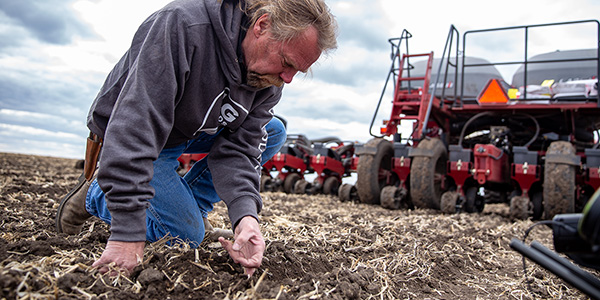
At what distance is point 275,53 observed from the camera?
181cm

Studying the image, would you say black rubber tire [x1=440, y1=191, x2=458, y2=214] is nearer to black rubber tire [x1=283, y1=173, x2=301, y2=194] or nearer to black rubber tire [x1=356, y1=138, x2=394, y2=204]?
black rubber tire [x1=356, y1=138, x2=394, y2=204]

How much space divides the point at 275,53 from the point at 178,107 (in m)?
0.49

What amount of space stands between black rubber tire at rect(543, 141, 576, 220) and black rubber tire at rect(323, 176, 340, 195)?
3355 mm

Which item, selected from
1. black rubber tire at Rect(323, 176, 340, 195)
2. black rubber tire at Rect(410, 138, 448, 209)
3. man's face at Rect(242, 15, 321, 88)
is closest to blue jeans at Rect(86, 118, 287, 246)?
man's face at Rect(242, 15, 321, 88)

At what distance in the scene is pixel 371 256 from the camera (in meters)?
2.56

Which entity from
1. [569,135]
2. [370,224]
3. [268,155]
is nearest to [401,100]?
[569,135]

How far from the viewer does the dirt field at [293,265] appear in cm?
152

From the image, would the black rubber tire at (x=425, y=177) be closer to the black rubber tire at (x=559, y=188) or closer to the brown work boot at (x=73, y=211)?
the black rubber tire at (x=559, y=188)

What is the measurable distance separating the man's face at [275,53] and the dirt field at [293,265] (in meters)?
0.83

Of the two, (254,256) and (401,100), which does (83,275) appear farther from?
(401,100)

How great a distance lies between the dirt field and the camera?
4.97 ft

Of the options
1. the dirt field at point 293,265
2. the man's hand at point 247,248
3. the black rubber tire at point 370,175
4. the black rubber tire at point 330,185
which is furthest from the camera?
the black rubber tire at point 330,185

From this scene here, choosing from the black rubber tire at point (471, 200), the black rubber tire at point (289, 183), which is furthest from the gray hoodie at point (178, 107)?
the black rubber tire at point (289, 183)

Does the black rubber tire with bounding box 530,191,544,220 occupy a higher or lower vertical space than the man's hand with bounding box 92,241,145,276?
lower
